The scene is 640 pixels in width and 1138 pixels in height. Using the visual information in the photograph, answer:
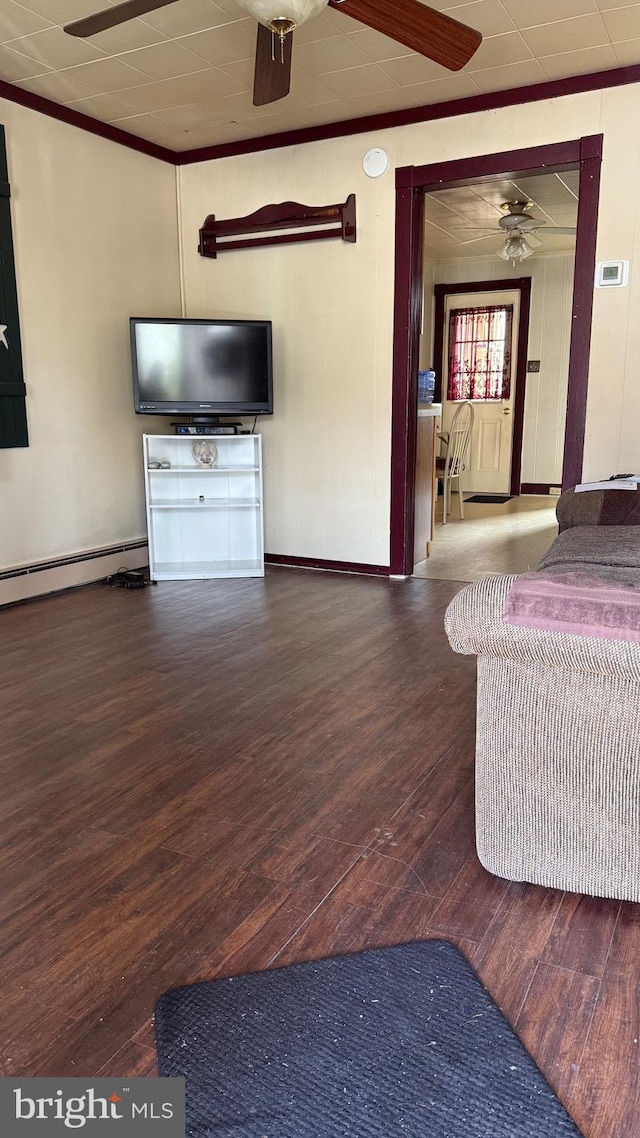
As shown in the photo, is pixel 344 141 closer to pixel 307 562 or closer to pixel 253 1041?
pixel 307 562

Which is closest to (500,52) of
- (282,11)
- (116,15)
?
(282,11)

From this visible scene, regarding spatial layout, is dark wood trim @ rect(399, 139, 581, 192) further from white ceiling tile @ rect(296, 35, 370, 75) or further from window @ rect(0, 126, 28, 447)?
window @ rect(0, 126, 28, 447)

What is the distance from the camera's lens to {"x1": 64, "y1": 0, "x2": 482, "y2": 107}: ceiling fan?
2529 mm

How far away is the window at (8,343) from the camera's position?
399cm

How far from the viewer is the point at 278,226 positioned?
195 inches

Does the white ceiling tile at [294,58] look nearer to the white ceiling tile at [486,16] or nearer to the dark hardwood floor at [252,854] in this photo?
the white ceiling tile at [486,16]

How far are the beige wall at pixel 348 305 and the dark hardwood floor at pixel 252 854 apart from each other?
5.64 feet

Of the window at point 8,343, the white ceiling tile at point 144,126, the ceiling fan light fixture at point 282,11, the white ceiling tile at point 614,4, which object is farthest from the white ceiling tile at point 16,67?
the white ceiling tile at point 614,4

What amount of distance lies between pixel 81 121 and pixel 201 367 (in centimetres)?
151

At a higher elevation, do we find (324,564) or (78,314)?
(78,314)

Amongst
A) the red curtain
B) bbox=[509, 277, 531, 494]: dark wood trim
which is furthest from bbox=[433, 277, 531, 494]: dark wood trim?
the red curtain

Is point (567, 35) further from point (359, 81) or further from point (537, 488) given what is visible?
point (537, 488)

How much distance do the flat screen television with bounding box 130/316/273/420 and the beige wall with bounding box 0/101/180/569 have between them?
258 millimetres

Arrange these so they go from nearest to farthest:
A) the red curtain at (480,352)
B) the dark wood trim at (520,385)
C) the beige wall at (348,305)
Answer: the beige wall at (348,305)
the dark wood trim at (520,385)
the red curtain at (480,352)
